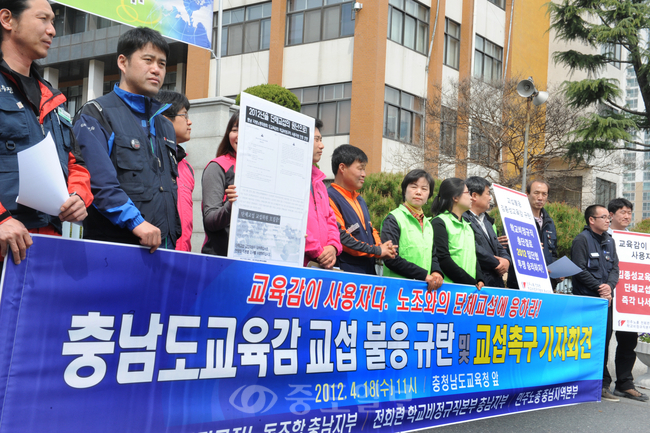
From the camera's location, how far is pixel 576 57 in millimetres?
22016

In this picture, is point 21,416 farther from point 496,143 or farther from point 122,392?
point 496,143

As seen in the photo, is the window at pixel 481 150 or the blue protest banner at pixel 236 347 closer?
the blue protest banner at pixel 236 347

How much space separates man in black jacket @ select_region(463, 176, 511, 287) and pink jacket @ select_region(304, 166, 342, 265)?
172cm

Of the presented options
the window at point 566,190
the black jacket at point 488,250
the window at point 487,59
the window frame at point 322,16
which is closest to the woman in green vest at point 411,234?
the black jacket at point 488,250

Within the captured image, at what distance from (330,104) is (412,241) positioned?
55.8 feet

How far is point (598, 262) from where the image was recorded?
6.47 m

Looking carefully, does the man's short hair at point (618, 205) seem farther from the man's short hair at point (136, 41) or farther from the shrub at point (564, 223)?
the shrub at point (564, 223)

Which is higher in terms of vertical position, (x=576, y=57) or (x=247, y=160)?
(x=576, y=57)

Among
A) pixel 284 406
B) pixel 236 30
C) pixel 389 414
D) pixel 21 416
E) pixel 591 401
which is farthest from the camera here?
pixel 236 30

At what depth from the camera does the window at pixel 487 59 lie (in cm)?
2492

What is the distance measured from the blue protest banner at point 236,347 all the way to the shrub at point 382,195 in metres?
8.35

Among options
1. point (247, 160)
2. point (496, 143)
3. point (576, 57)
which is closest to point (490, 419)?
point (247, 160)

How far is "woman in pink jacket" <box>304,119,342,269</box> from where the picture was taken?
4082 mm

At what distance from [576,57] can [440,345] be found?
20427mm
